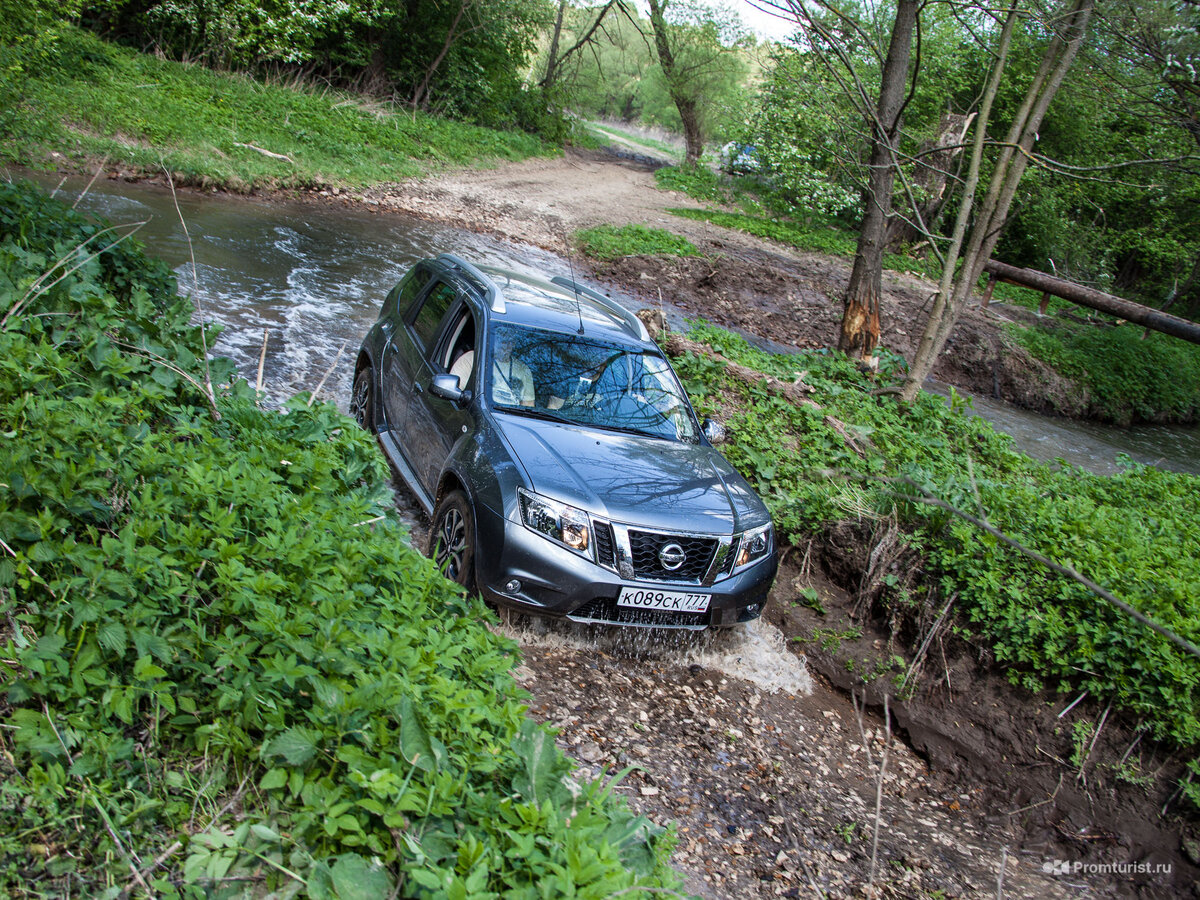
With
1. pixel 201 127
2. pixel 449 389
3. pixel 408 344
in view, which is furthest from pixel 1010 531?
pixel 201 127

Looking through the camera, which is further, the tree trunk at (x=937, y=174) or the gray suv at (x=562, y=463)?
the tree trunk at (x=937, y=174)

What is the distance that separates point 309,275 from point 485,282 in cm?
707

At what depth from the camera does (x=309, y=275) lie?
12375 millimetres

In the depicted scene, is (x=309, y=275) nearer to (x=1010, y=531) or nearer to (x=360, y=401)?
(x=360, y=401)

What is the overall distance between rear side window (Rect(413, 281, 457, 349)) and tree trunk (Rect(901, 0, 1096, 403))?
5.84 m

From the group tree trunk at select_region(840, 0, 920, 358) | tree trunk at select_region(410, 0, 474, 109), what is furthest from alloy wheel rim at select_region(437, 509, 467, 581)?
tree trunk at select_region(410, 0, 474, 109)

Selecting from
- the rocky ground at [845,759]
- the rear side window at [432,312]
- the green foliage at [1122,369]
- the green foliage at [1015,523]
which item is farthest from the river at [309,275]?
the rocky ground at [845,759]

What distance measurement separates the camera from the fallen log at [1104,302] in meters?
16.2

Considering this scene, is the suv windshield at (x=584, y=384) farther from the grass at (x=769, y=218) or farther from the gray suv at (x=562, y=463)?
the grass at (x=769, y=218)

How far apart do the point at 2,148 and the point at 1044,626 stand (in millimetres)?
13826

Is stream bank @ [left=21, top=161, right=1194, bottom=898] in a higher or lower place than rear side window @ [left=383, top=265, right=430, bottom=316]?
lower

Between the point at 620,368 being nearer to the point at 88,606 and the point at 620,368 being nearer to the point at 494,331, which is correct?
the point at 494,331

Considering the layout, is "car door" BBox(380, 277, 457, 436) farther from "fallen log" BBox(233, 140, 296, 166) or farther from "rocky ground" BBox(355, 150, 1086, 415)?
"fallen log" BBox(233, 140, 296, 166)

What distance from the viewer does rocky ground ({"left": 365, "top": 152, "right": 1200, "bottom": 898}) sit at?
401 centimetres
